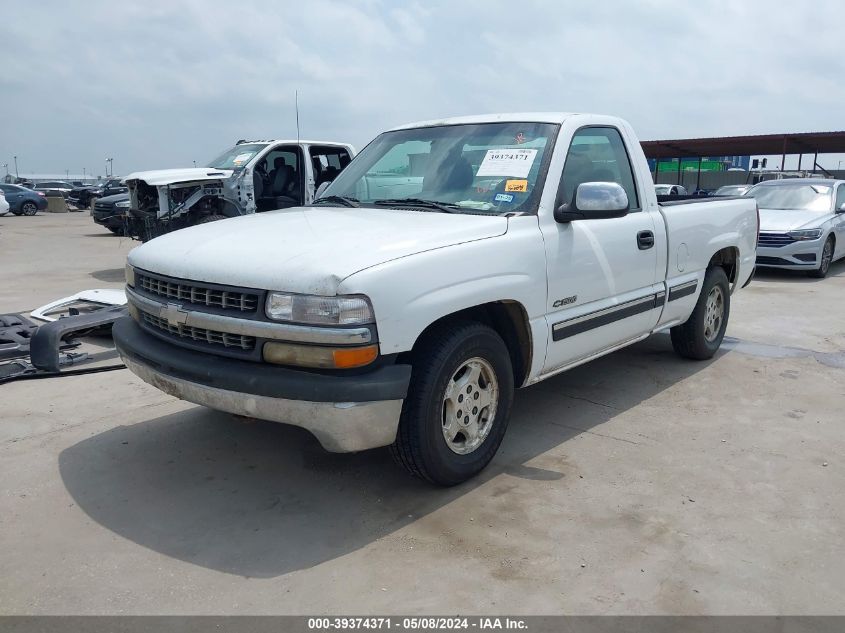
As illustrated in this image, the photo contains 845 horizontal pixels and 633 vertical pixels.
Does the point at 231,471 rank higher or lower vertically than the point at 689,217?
lower

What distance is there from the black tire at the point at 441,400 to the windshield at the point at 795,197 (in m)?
9.97

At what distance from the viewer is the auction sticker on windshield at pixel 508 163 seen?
4133mm

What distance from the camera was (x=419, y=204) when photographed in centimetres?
416

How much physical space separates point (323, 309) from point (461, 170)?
162 centimetres

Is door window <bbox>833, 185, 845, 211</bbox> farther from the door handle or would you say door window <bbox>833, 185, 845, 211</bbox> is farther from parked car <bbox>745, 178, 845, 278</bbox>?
the door handle

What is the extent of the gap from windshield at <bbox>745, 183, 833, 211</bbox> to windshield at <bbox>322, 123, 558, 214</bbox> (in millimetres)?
9048

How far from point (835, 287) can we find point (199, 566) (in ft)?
32.5

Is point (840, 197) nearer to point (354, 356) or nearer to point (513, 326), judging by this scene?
point (513, 326)

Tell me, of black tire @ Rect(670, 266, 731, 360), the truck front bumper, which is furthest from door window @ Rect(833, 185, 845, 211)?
the truck front bumper

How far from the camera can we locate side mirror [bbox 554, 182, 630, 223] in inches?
155

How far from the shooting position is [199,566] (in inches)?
117

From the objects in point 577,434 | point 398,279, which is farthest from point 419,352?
point 577,434
